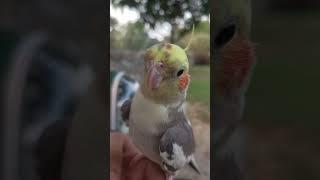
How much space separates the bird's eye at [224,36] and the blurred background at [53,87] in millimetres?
494

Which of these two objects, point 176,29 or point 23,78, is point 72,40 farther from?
point 176,29

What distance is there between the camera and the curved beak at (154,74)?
6.95 feet

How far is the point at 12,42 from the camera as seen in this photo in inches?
84.7

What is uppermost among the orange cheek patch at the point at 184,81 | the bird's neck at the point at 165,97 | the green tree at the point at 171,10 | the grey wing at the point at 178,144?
the green tree at the point at 171,10

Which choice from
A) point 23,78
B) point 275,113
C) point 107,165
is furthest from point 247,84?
point 23,78

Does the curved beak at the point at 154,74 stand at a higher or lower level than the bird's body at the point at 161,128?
higher

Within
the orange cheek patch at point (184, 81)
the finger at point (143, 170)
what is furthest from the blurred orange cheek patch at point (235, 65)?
the finger at point (143, 170)

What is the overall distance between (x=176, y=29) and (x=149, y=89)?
11.3 inches

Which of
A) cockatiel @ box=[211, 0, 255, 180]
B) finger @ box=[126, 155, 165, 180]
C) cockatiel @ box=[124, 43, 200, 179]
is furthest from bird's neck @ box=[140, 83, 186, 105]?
finger @ box=[126, 155, 165, 180]

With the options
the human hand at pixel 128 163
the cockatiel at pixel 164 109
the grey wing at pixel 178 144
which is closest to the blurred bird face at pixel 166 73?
the cockatiel at pixel 164 109

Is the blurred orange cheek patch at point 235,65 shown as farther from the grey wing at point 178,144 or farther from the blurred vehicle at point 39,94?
the blurred vehicle at point 39,94

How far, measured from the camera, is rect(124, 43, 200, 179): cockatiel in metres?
2.12

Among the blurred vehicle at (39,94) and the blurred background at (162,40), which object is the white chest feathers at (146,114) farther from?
the blurred vehicle at (39,94)

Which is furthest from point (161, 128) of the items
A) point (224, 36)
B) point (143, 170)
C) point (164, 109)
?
point (224, 36)
